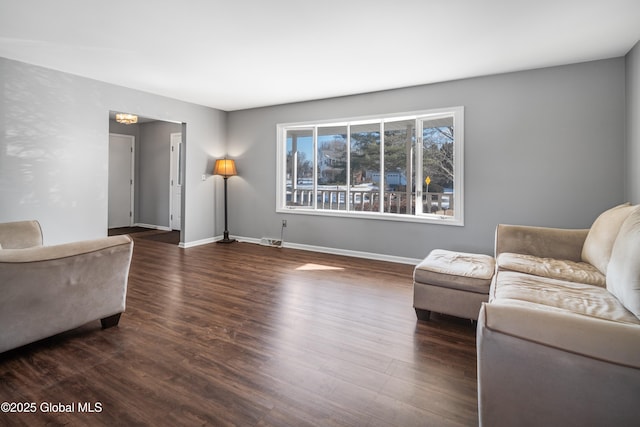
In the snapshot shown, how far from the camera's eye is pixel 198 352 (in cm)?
207

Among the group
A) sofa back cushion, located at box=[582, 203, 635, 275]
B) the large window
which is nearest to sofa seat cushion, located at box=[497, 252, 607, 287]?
sofa back cushion, located at box=[582, 203, 635, 275]

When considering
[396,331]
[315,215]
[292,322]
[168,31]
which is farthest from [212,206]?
[396,331]

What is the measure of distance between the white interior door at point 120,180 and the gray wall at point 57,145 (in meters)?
3.22

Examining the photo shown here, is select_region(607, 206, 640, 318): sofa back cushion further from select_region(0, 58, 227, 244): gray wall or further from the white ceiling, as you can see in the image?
select_region(0, 58, 227, 244): gray wall

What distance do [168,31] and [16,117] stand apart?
2.23m

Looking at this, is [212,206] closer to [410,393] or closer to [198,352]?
[198,352]

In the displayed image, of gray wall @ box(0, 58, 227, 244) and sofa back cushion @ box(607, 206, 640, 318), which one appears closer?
sofa back cushion @ box(607, 206, 640, 318)

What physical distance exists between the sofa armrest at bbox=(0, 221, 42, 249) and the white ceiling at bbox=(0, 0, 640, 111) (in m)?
1.71

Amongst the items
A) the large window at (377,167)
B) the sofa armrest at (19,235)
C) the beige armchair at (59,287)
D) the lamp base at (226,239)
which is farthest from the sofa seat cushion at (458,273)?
the lamp base at (226,239)

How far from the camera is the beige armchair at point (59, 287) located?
1821 millimetres

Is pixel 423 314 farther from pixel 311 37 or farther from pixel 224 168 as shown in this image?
pixel 224 168

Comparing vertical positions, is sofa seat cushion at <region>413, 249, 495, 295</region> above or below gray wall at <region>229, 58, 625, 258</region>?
below

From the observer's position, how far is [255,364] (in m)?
1.94

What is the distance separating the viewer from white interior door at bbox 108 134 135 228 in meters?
7.22
